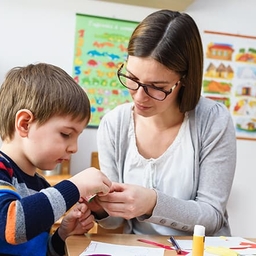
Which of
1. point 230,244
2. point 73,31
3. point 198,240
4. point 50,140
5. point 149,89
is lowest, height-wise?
point 230,244

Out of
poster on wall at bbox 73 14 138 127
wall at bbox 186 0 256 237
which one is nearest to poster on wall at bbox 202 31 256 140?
wall at bbox 186 0 256 237

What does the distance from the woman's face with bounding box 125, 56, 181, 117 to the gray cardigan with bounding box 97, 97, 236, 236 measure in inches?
4.5

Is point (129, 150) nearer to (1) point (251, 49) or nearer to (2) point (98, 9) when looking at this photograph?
(2) point (98, 9)

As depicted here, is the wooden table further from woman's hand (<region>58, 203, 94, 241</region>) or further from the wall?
the wall

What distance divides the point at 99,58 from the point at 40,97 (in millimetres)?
1553

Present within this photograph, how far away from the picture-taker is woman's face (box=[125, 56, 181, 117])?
1146 millimetres

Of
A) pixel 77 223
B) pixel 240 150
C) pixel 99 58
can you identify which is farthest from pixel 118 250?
pixel 240 150

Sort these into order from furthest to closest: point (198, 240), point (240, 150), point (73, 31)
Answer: point (240, 150)
point (73, 31)
point (198, 240)

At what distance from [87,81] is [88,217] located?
4.80ft

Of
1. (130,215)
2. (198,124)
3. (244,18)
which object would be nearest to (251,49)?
(244,18)

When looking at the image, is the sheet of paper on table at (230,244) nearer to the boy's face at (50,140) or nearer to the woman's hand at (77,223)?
the woman's hand at (77,223)

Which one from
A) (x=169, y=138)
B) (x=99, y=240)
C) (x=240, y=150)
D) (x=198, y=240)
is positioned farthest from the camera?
(x=240, y=150)

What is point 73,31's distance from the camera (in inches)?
94.6

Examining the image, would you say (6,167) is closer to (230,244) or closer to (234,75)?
(230,244)
